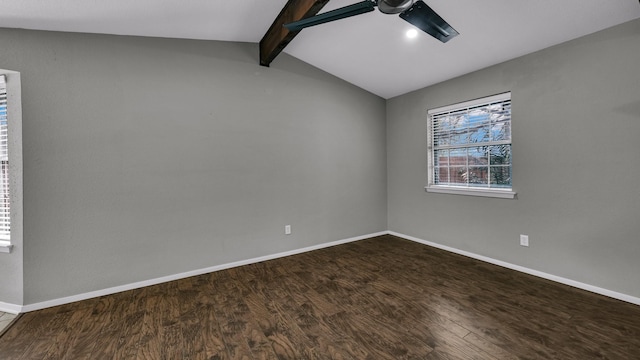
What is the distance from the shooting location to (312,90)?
3.70m

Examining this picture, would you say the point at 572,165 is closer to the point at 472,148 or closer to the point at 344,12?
the point at 472,148

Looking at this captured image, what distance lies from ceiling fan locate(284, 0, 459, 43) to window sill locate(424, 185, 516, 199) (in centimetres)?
187

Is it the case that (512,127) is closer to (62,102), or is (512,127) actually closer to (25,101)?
(62,102)

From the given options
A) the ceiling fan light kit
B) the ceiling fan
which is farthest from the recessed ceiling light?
the ceiling fan light kit

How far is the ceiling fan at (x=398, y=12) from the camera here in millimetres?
1548

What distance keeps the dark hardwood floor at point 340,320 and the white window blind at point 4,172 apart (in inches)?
31.5

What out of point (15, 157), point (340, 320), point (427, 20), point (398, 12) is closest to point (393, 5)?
point (398, 12)

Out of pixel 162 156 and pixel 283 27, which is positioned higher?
pixel 283 27

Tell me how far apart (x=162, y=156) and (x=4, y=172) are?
1.21 meters

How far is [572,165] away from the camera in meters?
→ 2.54

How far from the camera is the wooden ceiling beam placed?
2.14 meters

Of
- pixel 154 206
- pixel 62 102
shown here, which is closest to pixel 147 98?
pixel 62 102

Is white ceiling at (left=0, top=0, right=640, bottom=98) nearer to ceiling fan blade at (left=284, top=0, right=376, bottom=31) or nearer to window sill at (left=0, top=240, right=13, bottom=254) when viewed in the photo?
ceiling fan blade at (left=284, top=0, right=376, bottom=31)

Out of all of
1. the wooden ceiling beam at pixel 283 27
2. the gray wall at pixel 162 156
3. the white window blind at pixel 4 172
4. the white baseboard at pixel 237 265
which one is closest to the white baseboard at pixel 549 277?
the white baseboard at pixel 237 265
